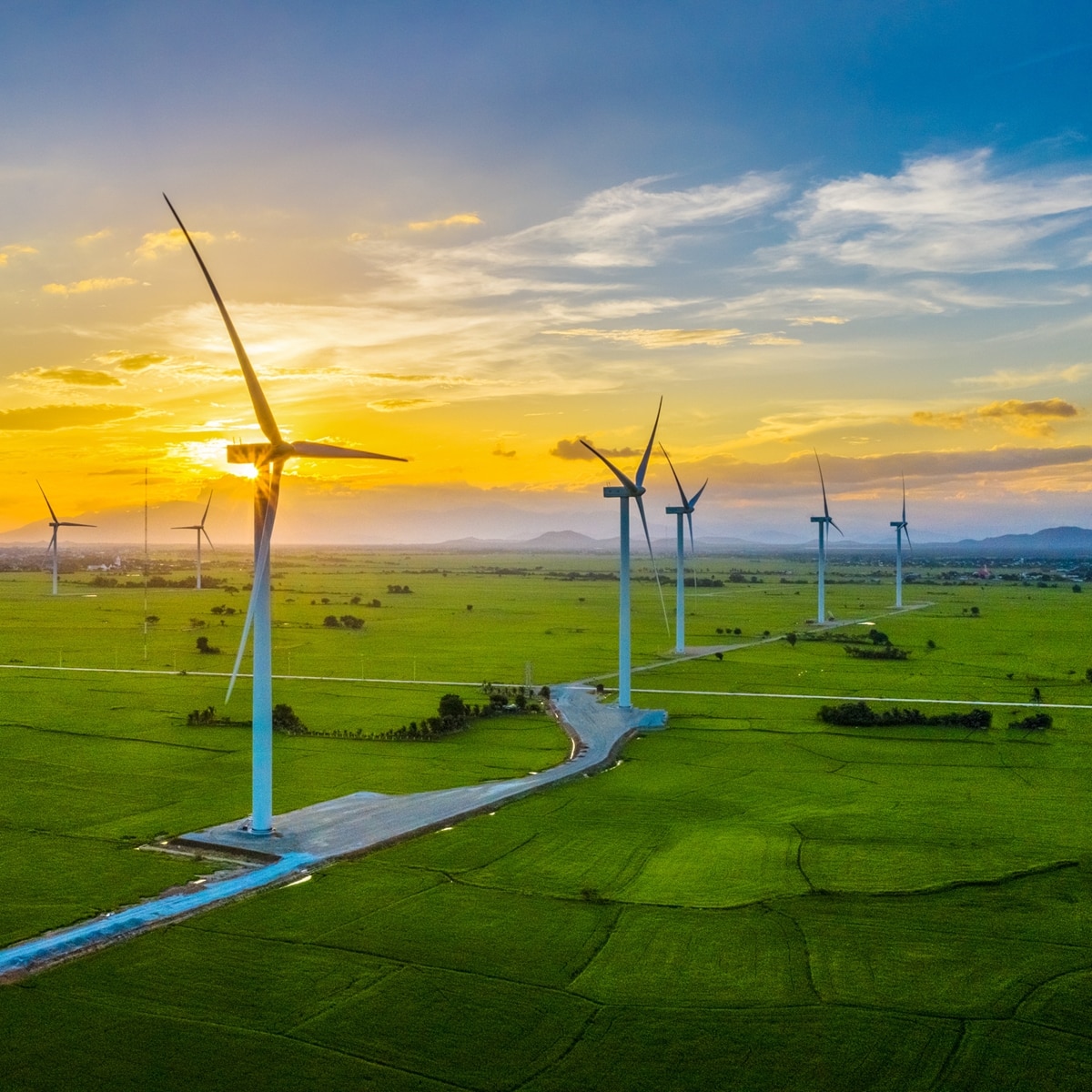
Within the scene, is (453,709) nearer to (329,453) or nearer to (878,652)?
(329,453)

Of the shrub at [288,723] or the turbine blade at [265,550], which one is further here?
the shrub at [288,723]

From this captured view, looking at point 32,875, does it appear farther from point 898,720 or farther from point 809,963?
point 898,720

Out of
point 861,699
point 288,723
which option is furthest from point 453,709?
point 861,699

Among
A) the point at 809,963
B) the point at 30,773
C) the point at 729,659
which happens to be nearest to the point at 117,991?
the point at 809,963

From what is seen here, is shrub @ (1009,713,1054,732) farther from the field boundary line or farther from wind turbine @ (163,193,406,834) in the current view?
wind turbine @ (163,193,406,834)

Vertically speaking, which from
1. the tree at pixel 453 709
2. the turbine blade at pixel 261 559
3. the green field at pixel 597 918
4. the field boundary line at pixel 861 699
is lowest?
the green field at pixel 597 918

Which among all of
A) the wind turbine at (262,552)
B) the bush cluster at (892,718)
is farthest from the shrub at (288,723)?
the bush cluster at (892,718)

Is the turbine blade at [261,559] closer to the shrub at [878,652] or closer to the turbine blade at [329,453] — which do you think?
the turbine blade at [329,453]

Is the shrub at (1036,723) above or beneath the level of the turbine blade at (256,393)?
beneath
